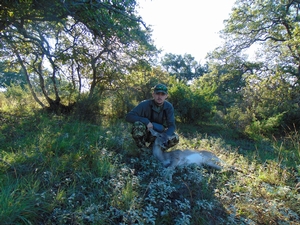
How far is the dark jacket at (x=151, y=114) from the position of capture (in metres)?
3.79

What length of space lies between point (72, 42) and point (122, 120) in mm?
3156

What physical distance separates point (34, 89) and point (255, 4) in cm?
1167

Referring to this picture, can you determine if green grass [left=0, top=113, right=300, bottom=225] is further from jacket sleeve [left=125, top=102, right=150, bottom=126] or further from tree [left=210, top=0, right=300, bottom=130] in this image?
tree [left=210, top=0, right=300, bottom=130]

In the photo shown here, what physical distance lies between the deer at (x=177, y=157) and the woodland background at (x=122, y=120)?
0.80ft

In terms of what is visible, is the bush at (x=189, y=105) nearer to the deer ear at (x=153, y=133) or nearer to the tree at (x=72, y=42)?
the tree at (x=72, y=42)

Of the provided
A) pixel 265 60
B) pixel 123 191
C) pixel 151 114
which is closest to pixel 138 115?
pixel 151 114

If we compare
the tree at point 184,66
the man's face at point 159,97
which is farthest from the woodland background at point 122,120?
the tree at point 184,66

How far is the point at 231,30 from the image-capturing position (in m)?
11.6

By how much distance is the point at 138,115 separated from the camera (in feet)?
12.6

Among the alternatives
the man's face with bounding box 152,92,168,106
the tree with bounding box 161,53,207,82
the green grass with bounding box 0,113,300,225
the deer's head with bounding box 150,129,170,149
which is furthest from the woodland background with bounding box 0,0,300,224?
the tree with bounding box 161,53,207,82

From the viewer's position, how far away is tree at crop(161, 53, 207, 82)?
34.9m

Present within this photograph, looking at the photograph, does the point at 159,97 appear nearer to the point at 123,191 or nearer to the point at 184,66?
the point at 123,191

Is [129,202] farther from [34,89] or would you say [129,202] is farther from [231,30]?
[231,30]

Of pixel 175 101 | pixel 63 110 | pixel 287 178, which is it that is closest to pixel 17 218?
pixel 287 178
